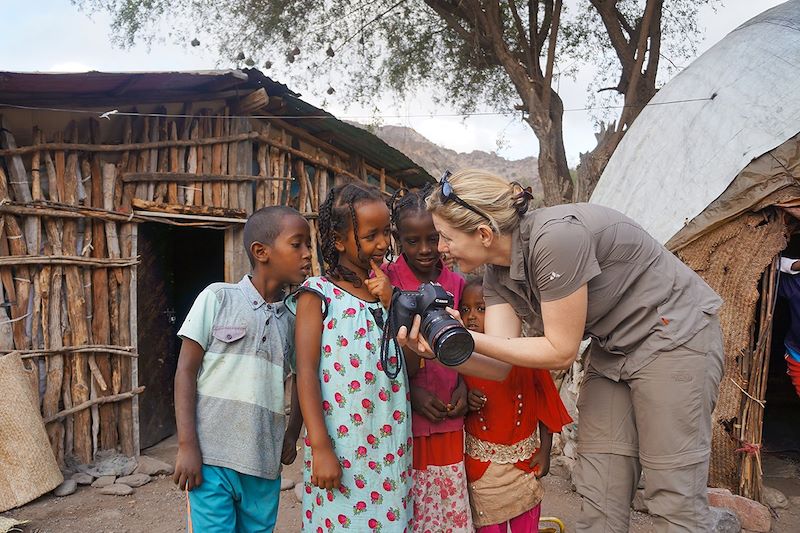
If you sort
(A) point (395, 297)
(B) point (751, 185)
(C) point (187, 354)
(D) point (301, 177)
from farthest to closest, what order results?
(D) point (301, 177), (B) point (751, 185), (C) point (187, 354), (A) point (395, 297)

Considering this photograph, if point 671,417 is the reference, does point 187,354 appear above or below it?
above

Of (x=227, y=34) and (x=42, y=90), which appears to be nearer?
(x=42, y=90)

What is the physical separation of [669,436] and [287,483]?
10.9ft

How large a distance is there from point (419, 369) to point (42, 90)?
153 inches

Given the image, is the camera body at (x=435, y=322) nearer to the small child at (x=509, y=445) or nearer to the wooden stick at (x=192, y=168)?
the small child at (x=509, y=445)

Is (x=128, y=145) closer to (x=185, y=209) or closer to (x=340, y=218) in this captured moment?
(x=185, y=209)

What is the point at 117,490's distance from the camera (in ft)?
14.8

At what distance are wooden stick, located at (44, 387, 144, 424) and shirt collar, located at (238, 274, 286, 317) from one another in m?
3.29

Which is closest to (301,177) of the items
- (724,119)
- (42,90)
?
(42,90)

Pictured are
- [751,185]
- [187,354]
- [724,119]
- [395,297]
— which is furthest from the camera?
[724,119]

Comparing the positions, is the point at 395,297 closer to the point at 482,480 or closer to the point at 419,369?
the point at 419,369

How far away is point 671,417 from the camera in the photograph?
1.93 metres

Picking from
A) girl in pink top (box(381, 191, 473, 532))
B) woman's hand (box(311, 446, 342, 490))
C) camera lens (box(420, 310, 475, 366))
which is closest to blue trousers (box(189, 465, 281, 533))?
woman's hand (box(311, 446, 342, 490))

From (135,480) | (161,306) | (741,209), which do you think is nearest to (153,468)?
(135,480)
